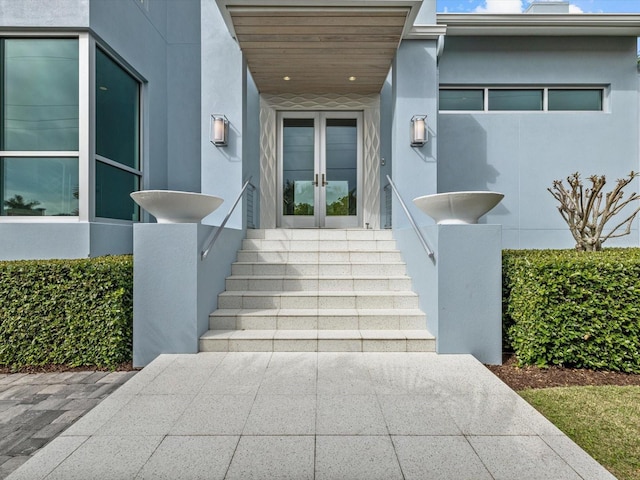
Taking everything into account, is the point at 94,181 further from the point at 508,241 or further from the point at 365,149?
the point at 508,241

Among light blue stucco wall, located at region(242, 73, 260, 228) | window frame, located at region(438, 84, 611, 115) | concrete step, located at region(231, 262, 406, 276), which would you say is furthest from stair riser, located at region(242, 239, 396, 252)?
window frame, located at region(438, 84, 611, 115)

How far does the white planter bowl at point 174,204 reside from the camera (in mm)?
3393

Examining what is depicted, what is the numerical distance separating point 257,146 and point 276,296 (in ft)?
12.4

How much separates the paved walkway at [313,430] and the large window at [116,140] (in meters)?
3.16

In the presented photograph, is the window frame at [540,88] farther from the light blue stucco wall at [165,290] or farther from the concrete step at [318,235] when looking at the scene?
the light blue stucco wall at [165,290]

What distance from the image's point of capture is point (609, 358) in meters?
3.21

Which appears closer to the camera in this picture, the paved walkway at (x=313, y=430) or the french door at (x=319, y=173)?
the paved walkway at (x=313, y=430)

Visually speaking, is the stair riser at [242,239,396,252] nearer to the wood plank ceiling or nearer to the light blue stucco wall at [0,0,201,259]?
the light blue stucco wall at [0,0,201,259]

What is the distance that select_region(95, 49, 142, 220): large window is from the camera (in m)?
5.00

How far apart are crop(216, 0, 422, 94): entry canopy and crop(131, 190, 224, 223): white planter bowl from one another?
265 cm

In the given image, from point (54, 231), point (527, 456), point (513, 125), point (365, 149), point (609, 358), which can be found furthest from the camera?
point (365, 149)

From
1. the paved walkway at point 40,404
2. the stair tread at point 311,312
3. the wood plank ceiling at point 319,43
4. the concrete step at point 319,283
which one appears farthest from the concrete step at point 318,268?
the wood plank ceiling at point 319,43

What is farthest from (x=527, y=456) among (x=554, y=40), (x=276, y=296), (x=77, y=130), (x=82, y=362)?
(x=554, y=40)

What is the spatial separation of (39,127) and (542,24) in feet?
27.3
